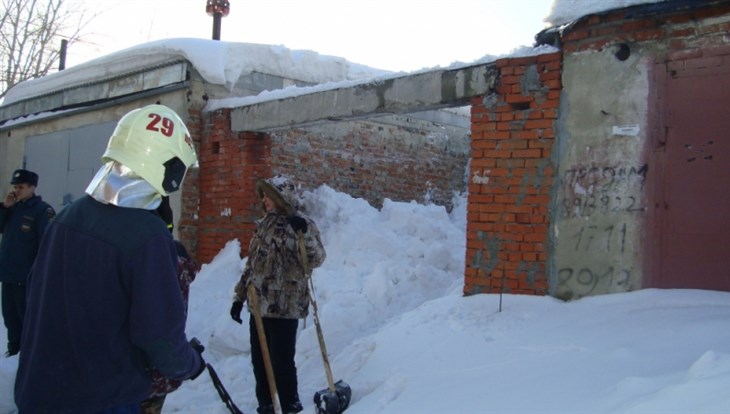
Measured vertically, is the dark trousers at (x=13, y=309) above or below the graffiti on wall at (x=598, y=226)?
below

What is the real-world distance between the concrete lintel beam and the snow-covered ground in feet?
5.08

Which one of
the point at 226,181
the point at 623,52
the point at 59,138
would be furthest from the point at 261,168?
the point at 623,52

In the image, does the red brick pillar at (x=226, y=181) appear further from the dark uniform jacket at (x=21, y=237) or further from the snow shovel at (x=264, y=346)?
the snow shovel at (x=264, y=346)

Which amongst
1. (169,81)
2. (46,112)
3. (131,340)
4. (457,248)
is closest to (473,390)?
(131,340)

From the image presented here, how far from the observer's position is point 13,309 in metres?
6.86

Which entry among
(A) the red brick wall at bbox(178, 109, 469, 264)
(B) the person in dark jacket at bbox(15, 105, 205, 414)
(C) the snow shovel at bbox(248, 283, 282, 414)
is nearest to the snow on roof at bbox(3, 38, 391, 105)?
(A) the red brick wall at bbox(178, 109, 469, 264)

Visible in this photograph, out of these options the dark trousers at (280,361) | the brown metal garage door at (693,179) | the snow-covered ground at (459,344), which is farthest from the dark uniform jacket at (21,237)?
the brown metal garage door at (693,179)

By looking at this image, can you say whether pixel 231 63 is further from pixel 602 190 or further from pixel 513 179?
pixel 602 190

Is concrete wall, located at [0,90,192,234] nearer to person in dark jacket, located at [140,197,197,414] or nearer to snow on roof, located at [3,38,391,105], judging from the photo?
snow on roof, located at [3,38,391,105]

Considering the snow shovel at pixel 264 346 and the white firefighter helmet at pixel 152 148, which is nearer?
the white firefighter helmet at pixel 152 148

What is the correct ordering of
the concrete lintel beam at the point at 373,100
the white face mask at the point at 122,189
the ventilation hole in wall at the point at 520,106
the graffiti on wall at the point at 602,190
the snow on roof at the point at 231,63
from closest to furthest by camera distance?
the white face mask at the point at 122,189 < the graffiti on wall at the point at 602,190 < the ventilation hole in wall at the point at 520,106 < the concrete lintel beam at the point at 373,100 < the snow on roof at the point at 231,63

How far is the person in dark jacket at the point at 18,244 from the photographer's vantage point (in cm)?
676

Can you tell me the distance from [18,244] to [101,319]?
5198mm

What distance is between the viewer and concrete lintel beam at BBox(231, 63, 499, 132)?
20.3 ft
